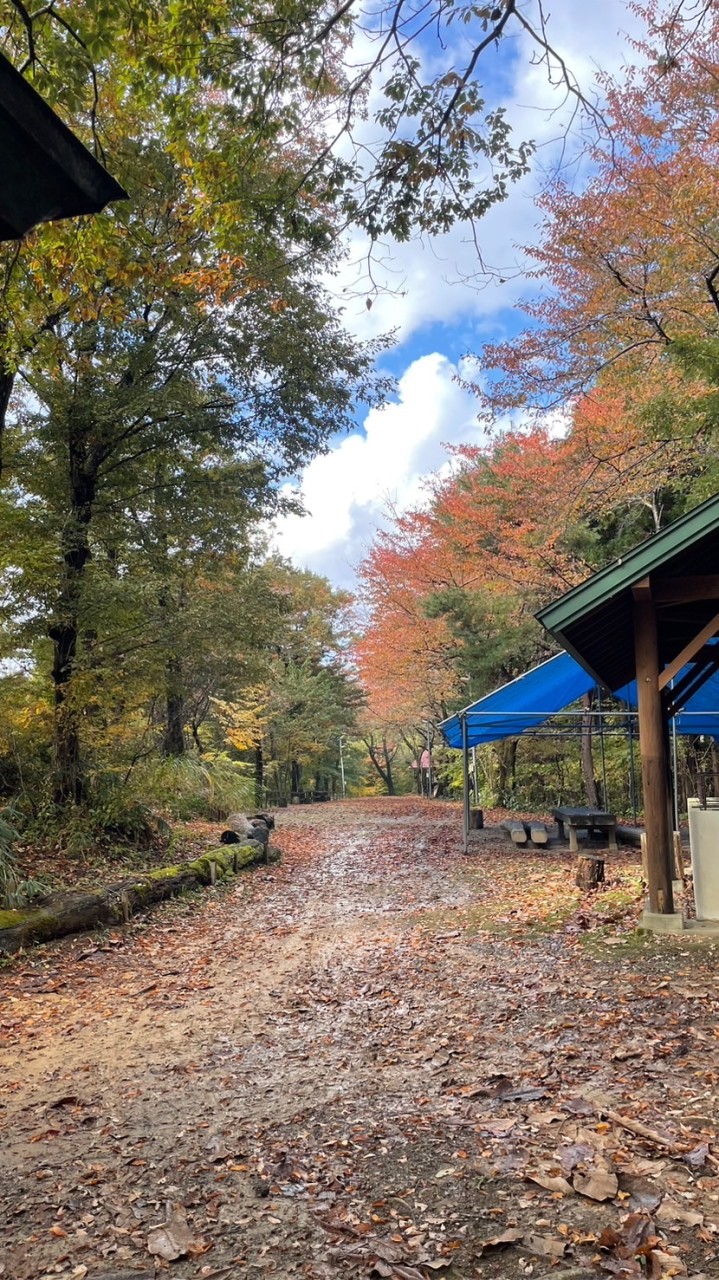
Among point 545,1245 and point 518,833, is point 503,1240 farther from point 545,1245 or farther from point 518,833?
point 518,833

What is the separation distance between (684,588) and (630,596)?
489mm

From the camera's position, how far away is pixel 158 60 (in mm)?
4215

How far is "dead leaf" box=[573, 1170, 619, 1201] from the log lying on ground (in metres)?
5.47

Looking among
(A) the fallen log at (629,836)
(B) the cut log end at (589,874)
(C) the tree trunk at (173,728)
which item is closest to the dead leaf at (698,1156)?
(B) the cut log end at (589,874)

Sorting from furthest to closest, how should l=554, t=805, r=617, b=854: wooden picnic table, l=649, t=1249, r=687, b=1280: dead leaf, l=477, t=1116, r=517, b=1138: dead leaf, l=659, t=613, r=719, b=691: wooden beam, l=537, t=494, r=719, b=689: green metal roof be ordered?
l=554, t=805, r=617, b=854: wooden picnic table < l=659, t=613, r=719, b=691: wooden beam < l=537, t=494, r=719, b=689: green metal roof < l=477, t=1116, r=517, b=1138: dead leaf < l=649, t=1249, r=687, b=1280: dead leaf

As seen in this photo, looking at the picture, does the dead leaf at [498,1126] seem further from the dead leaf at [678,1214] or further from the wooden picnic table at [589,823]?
the wooden picnic table at [589,823]

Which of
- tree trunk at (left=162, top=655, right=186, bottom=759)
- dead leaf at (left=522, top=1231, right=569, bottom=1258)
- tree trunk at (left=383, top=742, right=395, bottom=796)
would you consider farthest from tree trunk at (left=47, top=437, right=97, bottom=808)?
tree trunk at (left=383, top=742, right=395, bottom=796)

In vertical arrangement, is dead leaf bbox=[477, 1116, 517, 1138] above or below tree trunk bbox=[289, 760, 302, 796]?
below

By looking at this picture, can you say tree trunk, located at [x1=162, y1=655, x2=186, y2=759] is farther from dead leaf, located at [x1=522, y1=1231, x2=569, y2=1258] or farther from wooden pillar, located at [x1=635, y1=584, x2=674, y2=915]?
dead leaf, located at [x1=522, y1=1231, x2=569, y2=1258]

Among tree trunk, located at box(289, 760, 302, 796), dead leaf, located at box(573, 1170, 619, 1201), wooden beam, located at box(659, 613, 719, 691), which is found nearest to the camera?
dead leaf, located at box(573, 1170, 619, 1201)

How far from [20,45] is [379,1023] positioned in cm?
681

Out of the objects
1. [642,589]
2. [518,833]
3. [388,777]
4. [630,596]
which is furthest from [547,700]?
[388,777]

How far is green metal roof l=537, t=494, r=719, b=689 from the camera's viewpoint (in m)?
6.35

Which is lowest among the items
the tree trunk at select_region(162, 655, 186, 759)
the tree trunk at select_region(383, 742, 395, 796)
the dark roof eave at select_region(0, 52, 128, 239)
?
the tree trunk at select_region(383, 742, 395, 796)
